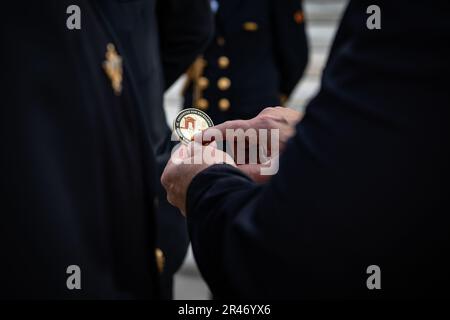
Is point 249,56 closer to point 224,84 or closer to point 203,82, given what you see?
point 224,84

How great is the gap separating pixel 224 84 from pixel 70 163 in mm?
1329

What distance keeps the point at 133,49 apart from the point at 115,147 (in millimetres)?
250

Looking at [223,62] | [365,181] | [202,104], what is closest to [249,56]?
[223,62]

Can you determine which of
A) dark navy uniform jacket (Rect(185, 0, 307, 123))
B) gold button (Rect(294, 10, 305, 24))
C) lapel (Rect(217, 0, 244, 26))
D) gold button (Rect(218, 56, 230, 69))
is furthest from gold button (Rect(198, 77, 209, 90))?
lapel (Rect(217, 0, 244, 26))

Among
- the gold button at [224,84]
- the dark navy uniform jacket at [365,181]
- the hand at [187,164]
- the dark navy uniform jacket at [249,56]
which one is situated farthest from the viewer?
the gold button at [224,84]

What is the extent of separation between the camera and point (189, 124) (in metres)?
0.66

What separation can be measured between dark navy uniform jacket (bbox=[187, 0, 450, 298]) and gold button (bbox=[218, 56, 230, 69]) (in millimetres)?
1412

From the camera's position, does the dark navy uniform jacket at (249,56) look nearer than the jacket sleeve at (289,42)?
Yes

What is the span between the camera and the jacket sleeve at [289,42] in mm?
1918

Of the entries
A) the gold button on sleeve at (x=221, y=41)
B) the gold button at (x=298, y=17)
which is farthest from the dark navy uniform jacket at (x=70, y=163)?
the gold button at (x=298, y=17)

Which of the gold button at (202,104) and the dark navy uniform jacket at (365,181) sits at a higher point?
the dark navy uniform jacket at (365,181)

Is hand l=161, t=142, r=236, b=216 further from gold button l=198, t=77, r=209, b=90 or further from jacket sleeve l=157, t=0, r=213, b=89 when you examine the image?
gold button l=198, t=77, r=209, b=90

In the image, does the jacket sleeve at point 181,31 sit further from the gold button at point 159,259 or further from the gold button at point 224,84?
the gold button at point 159,259

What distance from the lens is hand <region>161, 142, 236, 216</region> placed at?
0.63 metres
